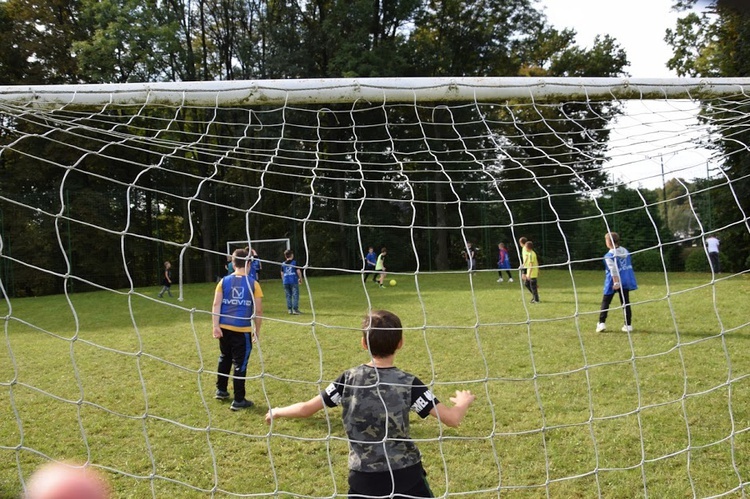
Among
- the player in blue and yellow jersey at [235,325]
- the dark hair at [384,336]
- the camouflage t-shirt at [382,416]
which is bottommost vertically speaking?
the player in blue and yellow jersey at [235,325]

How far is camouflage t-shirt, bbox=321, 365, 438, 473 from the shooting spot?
2365 millimetres

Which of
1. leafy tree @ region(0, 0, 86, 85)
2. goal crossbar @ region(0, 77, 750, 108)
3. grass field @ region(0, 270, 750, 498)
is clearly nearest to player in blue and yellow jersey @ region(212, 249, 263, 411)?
grass field @ region(0, 270, 750, 498)

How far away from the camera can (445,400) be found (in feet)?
16.8

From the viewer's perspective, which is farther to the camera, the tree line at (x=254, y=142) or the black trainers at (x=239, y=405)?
the tree line at (x=254, y=142)

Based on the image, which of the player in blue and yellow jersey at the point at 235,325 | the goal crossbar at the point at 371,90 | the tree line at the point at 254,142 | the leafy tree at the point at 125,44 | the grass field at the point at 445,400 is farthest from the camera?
the leafy tree at the point at 125,44

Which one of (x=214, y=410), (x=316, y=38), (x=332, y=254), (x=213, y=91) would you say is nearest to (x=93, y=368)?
(x=214, y=410)

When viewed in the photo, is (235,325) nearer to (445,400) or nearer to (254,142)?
(445,400)

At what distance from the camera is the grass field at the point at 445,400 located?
349cm

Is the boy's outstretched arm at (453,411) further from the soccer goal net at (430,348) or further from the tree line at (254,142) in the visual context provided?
the tree line at (254,142)

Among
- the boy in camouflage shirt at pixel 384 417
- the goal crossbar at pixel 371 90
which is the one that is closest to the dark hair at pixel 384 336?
the boy in camouflage shirt at pixel 384 417

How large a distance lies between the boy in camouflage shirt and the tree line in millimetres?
13712

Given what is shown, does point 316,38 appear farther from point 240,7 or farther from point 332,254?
point 332,254

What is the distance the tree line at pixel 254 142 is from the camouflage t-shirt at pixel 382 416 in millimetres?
13753

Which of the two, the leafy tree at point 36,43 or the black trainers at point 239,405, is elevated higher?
the leafy tree at point 36,43
